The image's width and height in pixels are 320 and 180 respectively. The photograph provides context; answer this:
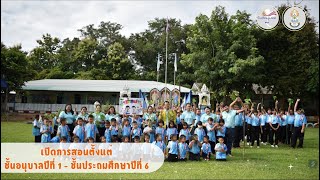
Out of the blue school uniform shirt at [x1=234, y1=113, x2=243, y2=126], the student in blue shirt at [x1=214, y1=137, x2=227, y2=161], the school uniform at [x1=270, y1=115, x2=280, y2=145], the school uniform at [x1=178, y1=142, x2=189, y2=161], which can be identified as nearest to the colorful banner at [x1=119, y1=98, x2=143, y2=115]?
the blue school uniform shirt at [x1=234, y1=113, x2=243, y2=126]

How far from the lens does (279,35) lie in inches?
1117

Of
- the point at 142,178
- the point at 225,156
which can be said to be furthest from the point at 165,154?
the point at 142,178

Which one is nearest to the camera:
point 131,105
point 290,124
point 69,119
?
point 69,119

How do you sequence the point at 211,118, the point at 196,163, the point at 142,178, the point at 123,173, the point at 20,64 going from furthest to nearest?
the point at 20,64 < the point at 211,118 < the point at 196,163 < the point at 123,173 < the point at 142,178

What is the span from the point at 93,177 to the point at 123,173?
2.71 ft

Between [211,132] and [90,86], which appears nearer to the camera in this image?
[211,132]

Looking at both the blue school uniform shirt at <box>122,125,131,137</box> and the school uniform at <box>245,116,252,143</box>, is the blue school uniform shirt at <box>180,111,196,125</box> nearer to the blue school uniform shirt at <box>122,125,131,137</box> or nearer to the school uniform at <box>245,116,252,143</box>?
the blue school uniform shirt at <box>122,125,131,137</box>

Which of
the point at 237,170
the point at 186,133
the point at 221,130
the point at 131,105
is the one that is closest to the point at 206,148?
the point at 186,133

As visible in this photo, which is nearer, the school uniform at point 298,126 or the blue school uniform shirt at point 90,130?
the blue school uniform shirt at point 90,130

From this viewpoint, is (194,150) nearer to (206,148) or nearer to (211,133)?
(206,148)

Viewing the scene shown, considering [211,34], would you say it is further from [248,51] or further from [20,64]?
[20,64]

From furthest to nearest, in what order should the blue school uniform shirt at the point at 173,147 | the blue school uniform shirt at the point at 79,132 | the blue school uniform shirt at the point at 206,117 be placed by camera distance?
the blue school uniform shirt at the point at 206,117 < the blue school uniform shirt at the point at 79,132 < the blue school uniform shirt at the point at 173,147

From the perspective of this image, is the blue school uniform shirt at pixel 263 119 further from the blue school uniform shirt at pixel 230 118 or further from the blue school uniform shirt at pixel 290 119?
the blue school uniform shirt at pixel 230 118

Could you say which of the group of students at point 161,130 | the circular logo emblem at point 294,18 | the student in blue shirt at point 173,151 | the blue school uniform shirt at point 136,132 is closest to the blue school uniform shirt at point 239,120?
the group of students at point 161,130
